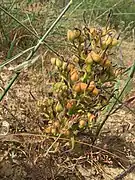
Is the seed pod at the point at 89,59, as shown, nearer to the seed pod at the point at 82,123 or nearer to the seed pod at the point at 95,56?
the seed pod at the point at 95,56

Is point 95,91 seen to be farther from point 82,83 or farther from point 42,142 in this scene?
point 42,142

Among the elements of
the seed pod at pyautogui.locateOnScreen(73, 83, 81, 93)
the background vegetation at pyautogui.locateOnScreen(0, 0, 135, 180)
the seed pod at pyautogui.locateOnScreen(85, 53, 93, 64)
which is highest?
the seed pod at pyautogui.locateOnScreen(85, 53, 93, 64)

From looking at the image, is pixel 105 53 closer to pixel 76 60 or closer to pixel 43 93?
pixel 76 60

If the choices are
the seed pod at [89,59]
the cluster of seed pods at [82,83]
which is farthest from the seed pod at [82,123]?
the seed pod at [89,59]

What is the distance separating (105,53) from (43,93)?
14.3 inches

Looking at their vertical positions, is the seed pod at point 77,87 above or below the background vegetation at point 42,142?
above

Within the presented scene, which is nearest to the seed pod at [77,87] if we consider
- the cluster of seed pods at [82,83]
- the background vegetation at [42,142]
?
the cluster of seed pods at [82,83]

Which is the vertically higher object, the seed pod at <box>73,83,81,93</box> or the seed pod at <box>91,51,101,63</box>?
the seed pod at <box>91,51,101,63</box>

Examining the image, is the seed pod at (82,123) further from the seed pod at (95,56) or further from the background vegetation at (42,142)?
the seed pod at (95,56)

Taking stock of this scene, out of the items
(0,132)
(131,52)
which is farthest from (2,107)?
(131,52)

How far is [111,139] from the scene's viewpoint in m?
1.48

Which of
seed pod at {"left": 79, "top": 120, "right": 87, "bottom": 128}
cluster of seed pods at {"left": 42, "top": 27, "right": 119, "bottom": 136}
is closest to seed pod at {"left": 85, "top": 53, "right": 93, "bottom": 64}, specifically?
cluster of seed pods at {"left": 42, "top": 27, "right": 119, "bottom": 136}

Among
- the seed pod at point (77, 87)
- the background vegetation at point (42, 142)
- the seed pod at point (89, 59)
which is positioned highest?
the seed pod at point (89, 59)

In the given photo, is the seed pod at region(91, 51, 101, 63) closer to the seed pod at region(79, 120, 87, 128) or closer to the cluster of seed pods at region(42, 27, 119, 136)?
the cluster of seed pods at region(42, 27, 119, 136)
